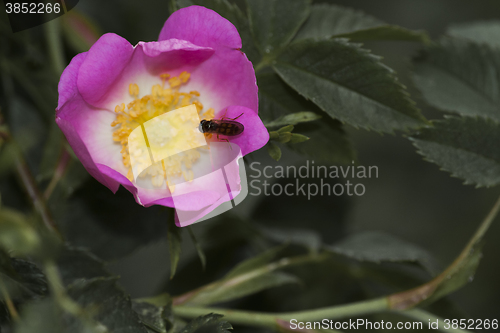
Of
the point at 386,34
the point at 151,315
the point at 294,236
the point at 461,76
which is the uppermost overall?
the point at 386,34

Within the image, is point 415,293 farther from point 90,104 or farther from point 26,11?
point 26,11

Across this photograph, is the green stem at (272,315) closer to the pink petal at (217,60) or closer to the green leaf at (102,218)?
the green leaf at (102,218)

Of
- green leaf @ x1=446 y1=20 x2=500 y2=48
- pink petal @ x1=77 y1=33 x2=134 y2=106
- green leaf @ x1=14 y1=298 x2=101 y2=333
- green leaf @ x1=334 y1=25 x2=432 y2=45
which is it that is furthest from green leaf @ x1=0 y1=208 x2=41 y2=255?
green leaf @ x1=446 y1=20 x2=500 y2=48

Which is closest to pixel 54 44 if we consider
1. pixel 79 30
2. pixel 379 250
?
pixel 79 30

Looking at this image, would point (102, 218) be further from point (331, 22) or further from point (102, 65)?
point (331, 22)

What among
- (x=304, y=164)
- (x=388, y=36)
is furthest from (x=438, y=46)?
(x=304, y=164)

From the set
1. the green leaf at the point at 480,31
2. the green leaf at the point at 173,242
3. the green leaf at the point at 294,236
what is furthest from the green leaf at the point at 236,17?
the green leaf at the point at 480,31

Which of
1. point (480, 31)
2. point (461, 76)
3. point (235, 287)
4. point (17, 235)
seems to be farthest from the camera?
point (480, 31)
